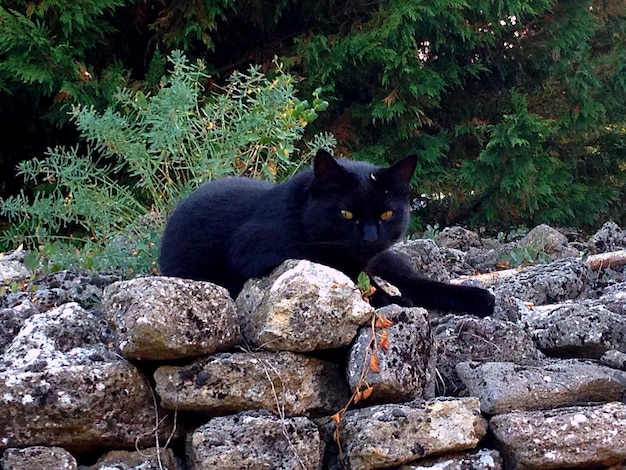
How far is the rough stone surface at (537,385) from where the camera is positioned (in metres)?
2.64

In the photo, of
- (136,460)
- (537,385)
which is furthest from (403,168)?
(136,460)

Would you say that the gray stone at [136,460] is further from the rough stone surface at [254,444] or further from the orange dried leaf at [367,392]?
the orange dried leaf at [367,392]

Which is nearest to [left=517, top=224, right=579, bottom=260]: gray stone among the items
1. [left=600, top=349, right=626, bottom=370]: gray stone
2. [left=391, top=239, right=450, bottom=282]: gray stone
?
[left=391, top=239, right=450, bottom=282]: gray stone

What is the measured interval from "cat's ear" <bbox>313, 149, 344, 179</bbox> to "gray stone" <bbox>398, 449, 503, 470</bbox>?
1.30m

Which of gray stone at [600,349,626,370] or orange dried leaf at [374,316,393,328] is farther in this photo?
gray stone at [600,349,626,370]

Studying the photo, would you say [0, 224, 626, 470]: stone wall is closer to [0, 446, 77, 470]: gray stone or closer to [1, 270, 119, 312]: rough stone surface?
[0, 446, 77, 470]: gray stone

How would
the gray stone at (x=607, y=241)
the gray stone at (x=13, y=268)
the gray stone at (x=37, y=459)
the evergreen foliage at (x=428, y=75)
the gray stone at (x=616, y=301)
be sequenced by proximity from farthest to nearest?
the evergreen foliage at (x=428, y=75) → the gray stone at (x=607, y=241) → the gray stone at (x=13, y=268) → the gray stone at (x=616, y=301) → the gray stone at (x=37, y=459)

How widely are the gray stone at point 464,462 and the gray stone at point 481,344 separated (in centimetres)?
42

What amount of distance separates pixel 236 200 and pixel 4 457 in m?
1.63

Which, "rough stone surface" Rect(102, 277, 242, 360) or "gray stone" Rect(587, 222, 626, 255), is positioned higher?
"rough stone surface" Rect(102, 277, 242, 360)

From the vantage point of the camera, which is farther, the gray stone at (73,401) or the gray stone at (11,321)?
the gray stone at (11,321)

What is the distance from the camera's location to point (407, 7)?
25.5ft

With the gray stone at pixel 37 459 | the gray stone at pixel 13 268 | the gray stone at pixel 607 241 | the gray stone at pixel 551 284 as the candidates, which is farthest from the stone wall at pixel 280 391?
the gray stone at pixel 607 241

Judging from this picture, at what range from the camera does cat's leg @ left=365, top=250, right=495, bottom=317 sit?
345cm
